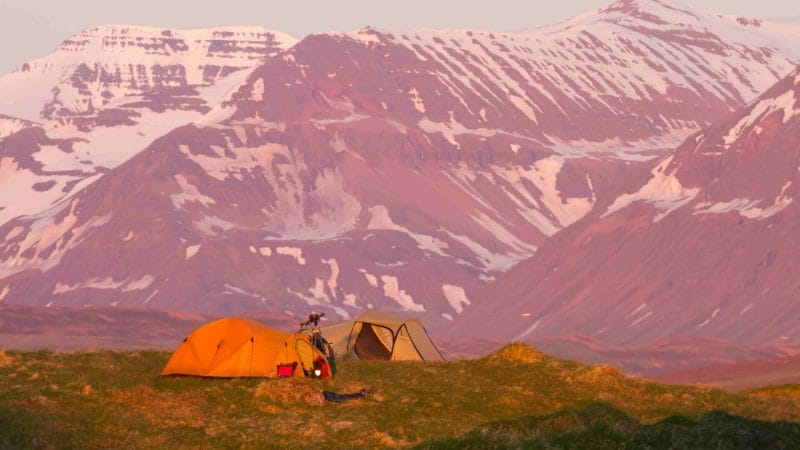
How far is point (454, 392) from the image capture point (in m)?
42.4

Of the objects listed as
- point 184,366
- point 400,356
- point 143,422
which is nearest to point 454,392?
point 184,366

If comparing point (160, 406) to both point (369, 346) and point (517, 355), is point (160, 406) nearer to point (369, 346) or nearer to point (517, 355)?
point (517, 355)

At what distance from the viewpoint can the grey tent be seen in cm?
5744

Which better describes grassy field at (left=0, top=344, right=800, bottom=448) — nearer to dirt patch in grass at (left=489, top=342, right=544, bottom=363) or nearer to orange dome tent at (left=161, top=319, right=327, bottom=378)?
dirt patch in grass at (left=489, top=342, right=544, bottom=363)

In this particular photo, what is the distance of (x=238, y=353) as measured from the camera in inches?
1670

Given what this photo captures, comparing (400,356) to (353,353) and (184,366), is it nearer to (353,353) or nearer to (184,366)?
(353,353)

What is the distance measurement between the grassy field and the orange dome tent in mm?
581

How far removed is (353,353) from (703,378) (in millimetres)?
80607

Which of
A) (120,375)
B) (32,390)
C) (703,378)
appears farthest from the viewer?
(703,378)

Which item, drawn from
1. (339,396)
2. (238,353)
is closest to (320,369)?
(238,353)

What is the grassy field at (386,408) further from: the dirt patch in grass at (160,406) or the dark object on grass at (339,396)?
the dark object on grass at (339,396)

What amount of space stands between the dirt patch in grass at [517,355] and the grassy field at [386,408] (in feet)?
0.15

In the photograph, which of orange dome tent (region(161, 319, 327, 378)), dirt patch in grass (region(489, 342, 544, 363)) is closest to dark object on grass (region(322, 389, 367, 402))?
orange dome tent (region(161, 319, 327, 378))

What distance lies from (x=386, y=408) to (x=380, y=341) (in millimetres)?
18725
